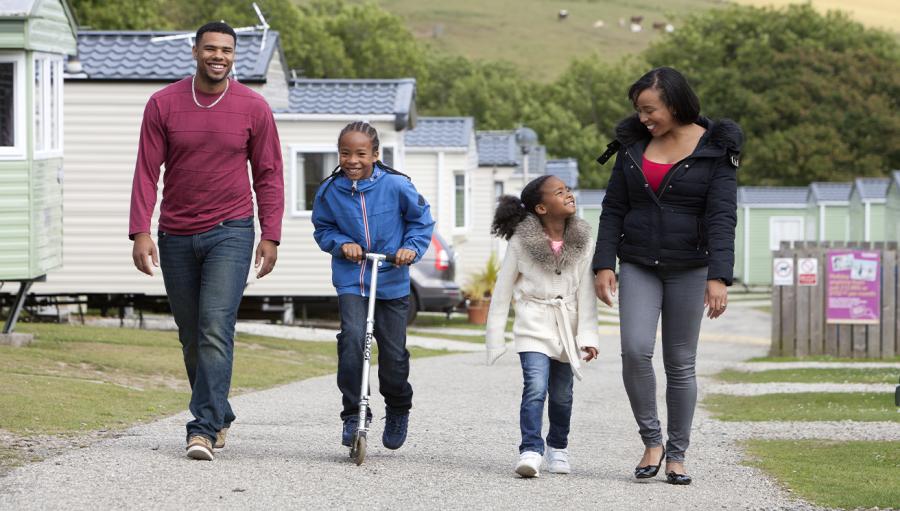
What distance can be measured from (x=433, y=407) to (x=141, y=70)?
418 inches

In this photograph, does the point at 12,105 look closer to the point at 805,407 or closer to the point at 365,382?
the point at 805,407

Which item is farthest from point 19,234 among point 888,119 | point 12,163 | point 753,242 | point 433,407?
point 888,119

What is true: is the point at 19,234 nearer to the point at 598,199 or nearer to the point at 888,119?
the point at 598,199

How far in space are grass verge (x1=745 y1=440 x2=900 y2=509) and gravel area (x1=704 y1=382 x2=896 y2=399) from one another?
15.5 ft

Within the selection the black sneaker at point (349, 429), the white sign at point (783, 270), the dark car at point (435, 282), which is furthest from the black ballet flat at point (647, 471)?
the dark car at point (435, 282)

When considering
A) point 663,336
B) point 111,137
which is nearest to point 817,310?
point 111,137

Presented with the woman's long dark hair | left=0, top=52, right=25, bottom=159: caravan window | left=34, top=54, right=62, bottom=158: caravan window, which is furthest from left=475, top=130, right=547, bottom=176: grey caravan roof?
the woman's long dark hair

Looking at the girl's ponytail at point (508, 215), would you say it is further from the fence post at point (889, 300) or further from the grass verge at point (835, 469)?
the fence post at point (889, 300)

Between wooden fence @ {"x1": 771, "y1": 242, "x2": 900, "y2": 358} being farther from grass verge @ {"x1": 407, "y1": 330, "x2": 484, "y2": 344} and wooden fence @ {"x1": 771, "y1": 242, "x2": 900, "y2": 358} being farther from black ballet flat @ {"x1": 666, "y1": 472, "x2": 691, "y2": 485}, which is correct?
black ballet flat @ {"x1": 666, "y1": 472, "x2": 691, "y2": 485}

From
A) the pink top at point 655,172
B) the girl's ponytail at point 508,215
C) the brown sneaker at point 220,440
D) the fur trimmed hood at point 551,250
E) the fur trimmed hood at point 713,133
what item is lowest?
the brown sneaker at point 220,440

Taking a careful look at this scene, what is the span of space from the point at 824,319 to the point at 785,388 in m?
5.44

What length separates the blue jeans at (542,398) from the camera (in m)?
7.30

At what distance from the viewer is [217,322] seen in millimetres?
7391

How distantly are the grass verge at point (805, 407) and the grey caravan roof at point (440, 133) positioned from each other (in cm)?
1853
